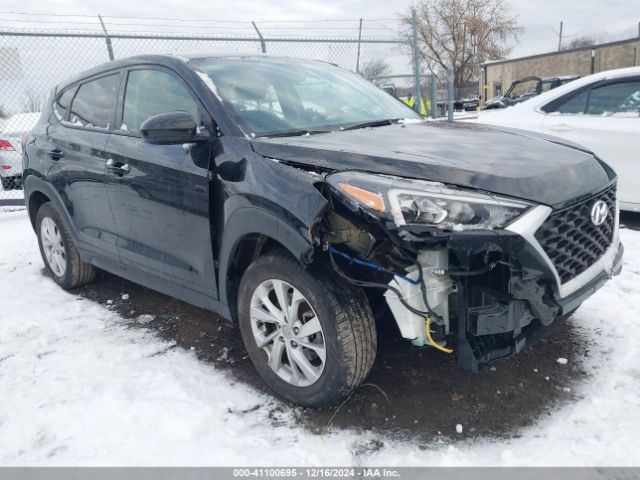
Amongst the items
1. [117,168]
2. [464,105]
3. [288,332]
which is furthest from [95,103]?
[464,105]

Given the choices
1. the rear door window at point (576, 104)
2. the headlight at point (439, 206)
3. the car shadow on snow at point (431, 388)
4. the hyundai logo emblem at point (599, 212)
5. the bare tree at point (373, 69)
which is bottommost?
the car shadow on snow at point (431, 388)

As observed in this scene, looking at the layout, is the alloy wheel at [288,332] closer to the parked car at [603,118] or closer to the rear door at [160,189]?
the rear door at [160,189]

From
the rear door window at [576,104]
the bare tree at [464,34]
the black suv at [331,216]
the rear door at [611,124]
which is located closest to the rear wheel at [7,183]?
the black suv at [331,216]

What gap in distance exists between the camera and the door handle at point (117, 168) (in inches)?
137

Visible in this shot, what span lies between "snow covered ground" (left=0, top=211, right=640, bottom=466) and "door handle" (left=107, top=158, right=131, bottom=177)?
3.59ft

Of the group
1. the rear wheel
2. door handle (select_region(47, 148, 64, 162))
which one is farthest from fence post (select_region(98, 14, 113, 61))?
door handle (select_region(47, 148, 64, 162))

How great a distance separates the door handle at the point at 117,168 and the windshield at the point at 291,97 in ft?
2.60

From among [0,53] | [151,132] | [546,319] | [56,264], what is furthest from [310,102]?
[0,53]

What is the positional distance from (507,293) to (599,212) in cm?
76

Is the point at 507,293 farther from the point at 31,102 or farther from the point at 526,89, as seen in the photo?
the point at 526,89

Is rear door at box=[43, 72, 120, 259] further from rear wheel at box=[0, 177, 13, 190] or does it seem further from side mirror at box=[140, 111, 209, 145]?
rear wheel at box=[0, 177, 13, 190]

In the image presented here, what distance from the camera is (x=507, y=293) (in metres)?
2.20

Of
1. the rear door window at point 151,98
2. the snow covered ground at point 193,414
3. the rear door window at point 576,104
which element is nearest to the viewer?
the snow covered ground at point 193,414

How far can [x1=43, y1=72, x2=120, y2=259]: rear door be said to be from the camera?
3.81m
